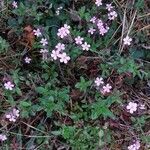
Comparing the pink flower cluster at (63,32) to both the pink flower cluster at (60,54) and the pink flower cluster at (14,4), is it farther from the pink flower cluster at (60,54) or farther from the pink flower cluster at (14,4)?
the pink flower cluster at (14,4)

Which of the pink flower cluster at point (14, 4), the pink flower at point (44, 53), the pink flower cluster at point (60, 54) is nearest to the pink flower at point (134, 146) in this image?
the pink flower cluster at point (60, 54)

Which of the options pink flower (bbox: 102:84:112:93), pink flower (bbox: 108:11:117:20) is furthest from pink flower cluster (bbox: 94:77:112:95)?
pink flower (bbox: 108:11:117:20)

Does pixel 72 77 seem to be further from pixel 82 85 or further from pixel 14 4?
pixel 14 4

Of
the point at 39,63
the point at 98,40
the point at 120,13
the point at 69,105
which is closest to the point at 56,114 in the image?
the point at 69,105

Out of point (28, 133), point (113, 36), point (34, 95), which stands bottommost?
point (28, 133)

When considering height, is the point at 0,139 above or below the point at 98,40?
below

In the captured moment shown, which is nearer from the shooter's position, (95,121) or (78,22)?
(95,121)

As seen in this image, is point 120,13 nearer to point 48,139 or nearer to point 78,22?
point 78,22

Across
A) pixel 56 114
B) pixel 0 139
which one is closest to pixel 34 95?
pixel 56 114

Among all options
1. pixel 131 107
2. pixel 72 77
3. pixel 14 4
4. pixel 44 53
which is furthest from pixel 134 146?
pixel 14 4
